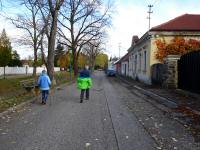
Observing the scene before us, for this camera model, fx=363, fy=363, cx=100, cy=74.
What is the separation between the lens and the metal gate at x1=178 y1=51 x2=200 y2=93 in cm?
1909

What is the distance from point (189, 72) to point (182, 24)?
15.2m

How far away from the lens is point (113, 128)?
31.2 ft

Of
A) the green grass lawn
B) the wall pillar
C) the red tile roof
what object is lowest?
the green grass lawn

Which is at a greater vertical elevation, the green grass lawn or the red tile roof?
the red tile roof

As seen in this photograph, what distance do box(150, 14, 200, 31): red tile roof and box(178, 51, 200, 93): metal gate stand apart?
1040 cm

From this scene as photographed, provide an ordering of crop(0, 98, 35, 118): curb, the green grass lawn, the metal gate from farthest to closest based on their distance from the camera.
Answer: the metal gate < the green grass lawn < crop(0, 98, 35, 118): curb

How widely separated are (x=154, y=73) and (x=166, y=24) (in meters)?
5.47

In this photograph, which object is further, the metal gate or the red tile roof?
the red tile roof

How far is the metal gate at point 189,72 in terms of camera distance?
62.6 ft

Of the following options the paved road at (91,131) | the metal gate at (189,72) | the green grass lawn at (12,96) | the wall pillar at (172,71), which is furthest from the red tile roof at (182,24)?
the paved road at (91,131)

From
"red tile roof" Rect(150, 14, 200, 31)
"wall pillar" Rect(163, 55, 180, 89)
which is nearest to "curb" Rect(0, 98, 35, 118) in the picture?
"wall pillar" Rect(163, 55, 180, 89)

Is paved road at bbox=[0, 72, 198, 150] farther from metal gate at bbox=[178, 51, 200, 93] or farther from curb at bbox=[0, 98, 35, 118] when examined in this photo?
metal gate at bbox=[178, 51, 200, 93]

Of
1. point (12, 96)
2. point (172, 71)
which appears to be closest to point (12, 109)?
point (12, 96)

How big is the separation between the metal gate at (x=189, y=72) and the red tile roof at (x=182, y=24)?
34.1ft
